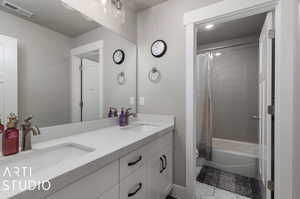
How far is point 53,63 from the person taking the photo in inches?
42.3

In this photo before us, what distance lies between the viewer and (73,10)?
118cm

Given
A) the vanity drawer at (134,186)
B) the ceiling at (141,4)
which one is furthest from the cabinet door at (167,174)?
the ceiling at (141,4)

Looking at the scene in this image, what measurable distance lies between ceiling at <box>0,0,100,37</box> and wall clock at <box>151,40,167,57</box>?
73 cm

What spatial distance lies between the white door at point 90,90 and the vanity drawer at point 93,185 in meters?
0.73

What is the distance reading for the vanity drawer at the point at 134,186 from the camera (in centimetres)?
82

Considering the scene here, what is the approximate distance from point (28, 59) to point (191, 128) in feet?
4.91

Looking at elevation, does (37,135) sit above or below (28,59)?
below

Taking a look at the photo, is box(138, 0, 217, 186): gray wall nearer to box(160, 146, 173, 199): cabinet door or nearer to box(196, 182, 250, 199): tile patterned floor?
box(160, 146, 173, 199): cabinet door

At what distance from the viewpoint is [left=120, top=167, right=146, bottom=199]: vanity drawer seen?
821 mm

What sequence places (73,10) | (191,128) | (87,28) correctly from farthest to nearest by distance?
(191,128), (87,28), (73,10)

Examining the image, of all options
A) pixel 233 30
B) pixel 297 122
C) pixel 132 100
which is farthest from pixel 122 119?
pixel 233 30

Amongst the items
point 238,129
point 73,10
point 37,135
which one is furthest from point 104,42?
point 238,129

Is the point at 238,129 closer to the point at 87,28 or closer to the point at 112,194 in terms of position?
the point at 112,194

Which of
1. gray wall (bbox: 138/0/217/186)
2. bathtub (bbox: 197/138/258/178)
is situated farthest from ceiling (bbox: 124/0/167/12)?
bathtub (bbox: 197/138/258/178)
